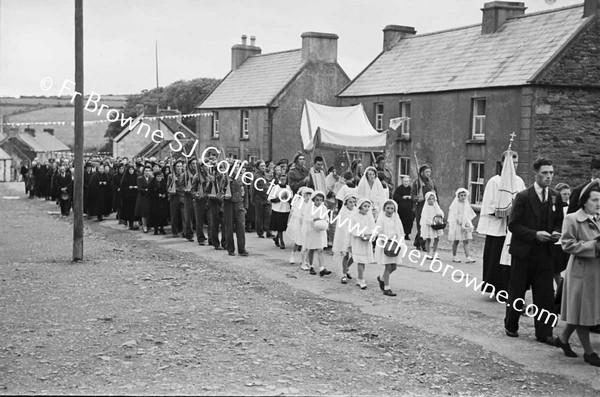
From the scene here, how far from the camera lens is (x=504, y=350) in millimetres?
9539

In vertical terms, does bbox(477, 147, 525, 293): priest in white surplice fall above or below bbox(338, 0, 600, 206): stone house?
below

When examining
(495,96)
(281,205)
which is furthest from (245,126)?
(281,205)

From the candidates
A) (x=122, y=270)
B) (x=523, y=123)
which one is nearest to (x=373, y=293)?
(x=122, y=270)

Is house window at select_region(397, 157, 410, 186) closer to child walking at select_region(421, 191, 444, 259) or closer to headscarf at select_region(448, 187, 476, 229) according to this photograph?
child walking at select_region(421, 191, 444, 259)

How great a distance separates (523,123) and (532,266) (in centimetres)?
1730

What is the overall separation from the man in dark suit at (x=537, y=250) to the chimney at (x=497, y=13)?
23069 mm

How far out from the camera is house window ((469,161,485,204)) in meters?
29.2

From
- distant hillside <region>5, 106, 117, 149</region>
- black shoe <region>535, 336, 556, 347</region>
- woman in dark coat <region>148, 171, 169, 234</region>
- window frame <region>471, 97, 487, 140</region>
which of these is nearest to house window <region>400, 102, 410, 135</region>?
window frame <region>471, 97, 487, 140</region>

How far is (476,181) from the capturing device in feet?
97.1

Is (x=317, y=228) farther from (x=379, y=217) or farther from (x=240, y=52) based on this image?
(x=240, y=52)

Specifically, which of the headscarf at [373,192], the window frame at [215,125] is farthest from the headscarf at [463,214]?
the window frame at [215,125]

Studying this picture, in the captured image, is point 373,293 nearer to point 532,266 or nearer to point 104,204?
point 532,266

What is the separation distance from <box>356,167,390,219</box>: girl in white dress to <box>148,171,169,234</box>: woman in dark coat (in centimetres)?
808

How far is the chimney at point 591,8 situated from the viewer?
27.0m
